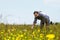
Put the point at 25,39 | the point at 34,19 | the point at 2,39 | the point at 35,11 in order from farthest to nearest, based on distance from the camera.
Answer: the point at 34,19 < the point at 35,11 < the point at 2,39 < the point at 25,39

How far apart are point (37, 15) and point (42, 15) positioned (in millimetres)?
698

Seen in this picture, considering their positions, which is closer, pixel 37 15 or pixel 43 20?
pixel 37 15

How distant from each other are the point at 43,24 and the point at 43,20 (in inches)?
17.3

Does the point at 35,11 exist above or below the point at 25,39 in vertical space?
above

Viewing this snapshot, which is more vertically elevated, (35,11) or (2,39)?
(35,11)

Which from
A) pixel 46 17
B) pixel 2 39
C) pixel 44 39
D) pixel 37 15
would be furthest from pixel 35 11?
pixel 44 39

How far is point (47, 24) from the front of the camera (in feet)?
40.8

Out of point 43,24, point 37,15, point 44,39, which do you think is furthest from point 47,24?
point 44,39

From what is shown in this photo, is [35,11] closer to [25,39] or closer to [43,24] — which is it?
[43,24]

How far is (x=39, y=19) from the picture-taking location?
1232cm

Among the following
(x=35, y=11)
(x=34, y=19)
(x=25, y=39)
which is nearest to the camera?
(x=25, y=39)

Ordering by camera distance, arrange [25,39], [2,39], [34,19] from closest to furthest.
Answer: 1. [25,39]
2. [2,39]
3. [34,19]

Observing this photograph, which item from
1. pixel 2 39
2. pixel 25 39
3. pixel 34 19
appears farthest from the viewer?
pixel 34 19

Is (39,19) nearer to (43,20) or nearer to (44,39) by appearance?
(43,20)
